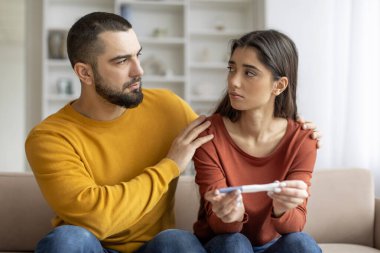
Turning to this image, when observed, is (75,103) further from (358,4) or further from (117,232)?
(358,4)

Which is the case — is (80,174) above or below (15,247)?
above

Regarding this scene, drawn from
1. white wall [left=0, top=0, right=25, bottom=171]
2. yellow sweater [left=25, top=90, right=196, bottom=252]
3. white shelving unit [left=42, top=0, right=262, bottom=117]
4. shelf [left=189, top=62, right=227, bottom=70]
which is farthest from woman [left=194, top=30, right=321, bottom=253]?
white wall [left=0, top=0, right=25, bottom=171]

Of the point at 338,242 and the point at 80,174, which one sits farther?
the point at 338,242

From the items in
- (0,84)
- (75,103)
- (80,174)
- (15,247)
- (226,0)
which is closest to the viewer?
(80,174)

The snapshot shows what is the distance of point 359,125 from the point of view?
129 inches

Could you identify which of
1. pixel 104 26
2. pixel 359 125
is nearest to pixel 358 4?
pixel 359 125

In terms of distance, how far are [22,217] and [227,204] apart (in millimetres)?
996

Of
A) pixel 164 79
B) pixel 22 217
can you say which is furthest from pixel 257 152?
pixel 164 79

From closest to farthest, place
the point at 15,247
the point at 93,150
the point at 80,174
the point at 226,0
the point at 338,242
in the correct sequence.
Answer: the point at 80,174 → the point at 93,150 → the point at 15,247 → the point at 338,242 → the point at 226,0

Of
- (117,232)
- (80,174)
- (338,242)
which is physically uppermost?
(80,174)

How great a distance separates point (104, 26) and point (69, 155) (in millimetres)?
467

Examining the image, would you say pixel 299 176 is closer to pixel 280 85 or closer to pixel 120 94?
pixel 280 85

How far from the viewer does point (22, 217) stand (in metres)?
2.04

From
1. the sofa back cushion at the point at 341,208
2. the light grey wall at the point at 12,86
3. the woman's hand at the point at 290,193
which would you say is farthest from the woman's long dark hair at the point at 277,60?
the light grey wall at the point at 12,86
